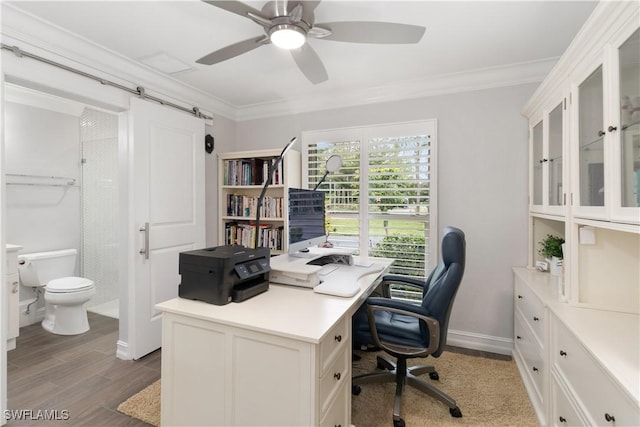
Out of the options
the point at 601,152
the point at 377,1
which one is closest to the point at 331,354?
the point at 601,152

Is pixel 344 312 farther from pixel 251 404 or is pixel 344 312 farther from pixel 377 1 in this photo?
pixel 377 1

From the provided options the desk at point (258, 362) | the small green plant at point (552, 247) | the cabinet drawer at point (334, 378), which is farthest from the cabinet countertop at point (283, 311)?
the small green plant at point (552, 247)

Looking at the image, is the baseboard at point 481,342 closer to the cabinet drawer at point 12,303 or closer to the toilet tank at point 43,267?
the cabinet drawer at point 12,303

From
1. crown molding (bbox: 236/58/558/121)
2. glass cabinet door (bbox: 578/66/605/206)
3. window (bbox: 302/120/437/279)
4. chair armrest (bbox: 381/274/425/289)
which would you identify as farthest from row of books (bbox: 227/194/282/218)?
glass cabinet door (bbox: 578/66/605/206)

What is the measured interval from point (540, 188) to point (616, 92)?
1.08 meters

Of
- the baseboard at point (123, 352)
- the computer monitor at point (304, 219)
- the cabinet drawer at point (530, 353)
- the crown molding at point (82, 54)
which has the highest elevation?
the crown molding at point (82, 54)

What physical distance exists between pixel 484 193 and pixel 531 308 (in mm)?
→ 1016

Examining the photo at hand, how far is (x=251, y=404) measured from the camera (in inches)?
52.4

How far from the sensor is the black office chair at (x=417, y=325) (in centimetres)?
168

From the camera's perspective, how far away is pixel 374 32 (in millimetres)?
1549

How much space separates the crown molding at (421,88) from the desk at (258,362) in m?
2.09

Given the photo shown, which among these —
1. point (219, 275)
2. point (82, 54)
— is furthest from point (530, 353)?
point (82, 54)

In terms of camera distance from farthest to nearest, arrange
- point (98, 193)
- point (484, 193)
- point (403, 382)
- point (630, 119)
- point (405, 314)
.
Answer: point (98, 193) → point (484, 193) → point (403, 382) → point (405, 314) → point (630, 119)

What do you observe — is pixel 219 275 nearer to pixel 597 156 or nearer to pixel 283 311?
pixel 283 311
